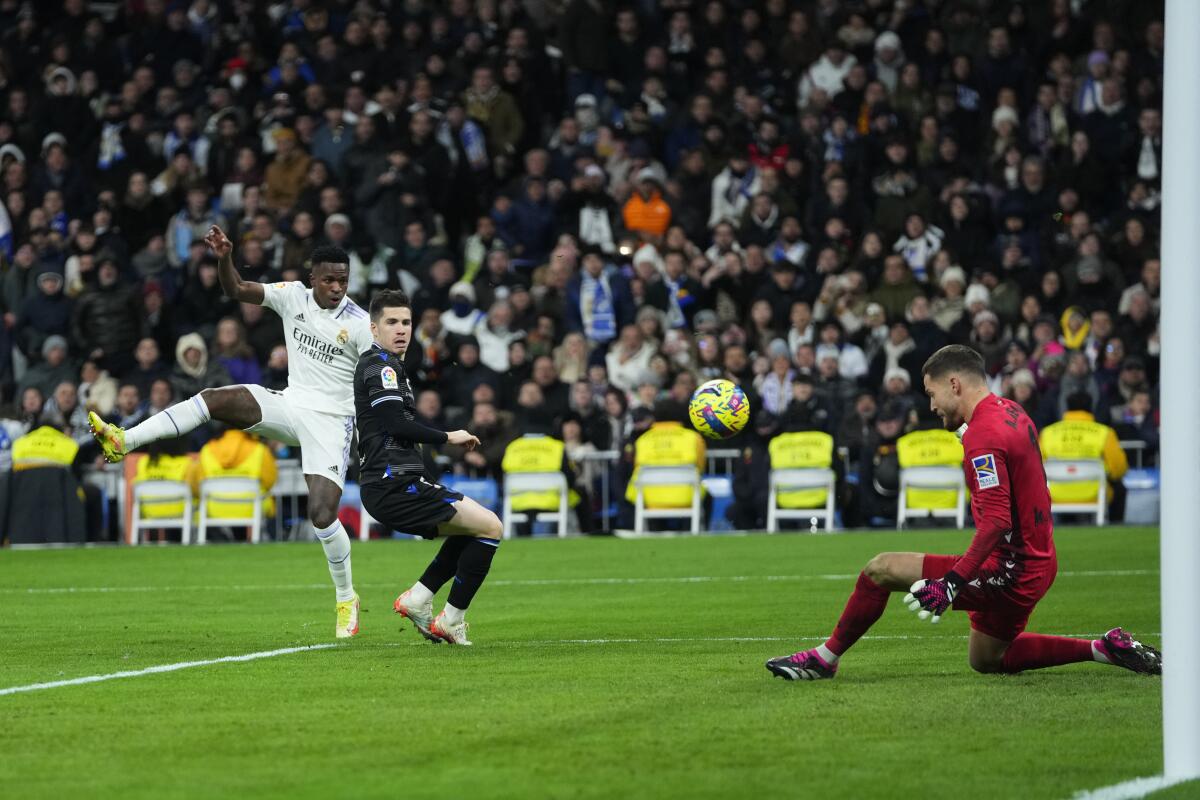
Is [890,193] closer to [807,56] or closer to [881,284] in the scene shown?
[881,284]

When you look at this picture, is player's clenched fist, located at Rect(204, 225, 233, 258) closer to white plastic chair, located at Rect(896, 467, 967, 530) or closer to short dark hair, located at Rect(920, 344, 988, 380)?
short dark hair, located at Rect(920, 344, 988, 380)

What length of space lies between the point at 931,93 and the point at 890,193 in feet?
7.44

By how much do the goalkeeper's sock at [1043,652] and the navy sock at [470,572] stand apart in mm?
3254

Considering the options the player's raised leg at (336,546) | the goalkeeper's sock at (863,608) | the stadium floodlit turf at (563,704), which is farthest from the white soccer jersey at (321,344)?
the goalkeeper's sock at (863,608)

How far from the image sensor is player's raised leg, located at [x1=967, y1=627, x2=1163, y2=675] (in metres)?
9.02

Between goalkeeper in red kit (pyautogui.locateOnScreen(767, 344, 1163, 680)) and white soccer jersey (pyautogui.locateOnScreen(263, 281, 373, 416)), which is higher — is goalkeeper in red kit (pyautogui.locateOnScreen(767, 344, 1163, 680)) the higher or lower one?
the lower one

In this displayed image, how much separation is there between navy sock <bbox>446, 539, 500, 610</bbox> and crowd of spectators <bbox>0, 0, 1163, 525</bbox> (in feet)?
39.9

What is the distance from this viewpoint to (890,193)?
26.0 meters

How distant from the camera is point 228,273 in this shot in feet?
40.5

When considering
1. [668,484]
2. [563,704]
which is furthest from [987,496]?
[668,484]

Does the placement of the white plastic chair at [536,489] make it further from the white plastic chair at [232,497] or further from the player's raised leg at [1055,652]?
the player's raised leg at [1055,652]

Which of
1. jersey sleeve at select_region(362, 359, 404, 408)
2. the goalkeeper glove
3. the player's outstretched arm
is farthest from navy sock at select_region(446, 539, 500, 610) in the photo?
the goalkeeper glove

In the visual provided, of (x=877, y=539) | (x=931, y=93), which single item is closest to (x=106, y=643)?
(x=877, y=539)

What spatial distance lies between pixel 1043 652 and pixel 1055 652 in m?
0.06
